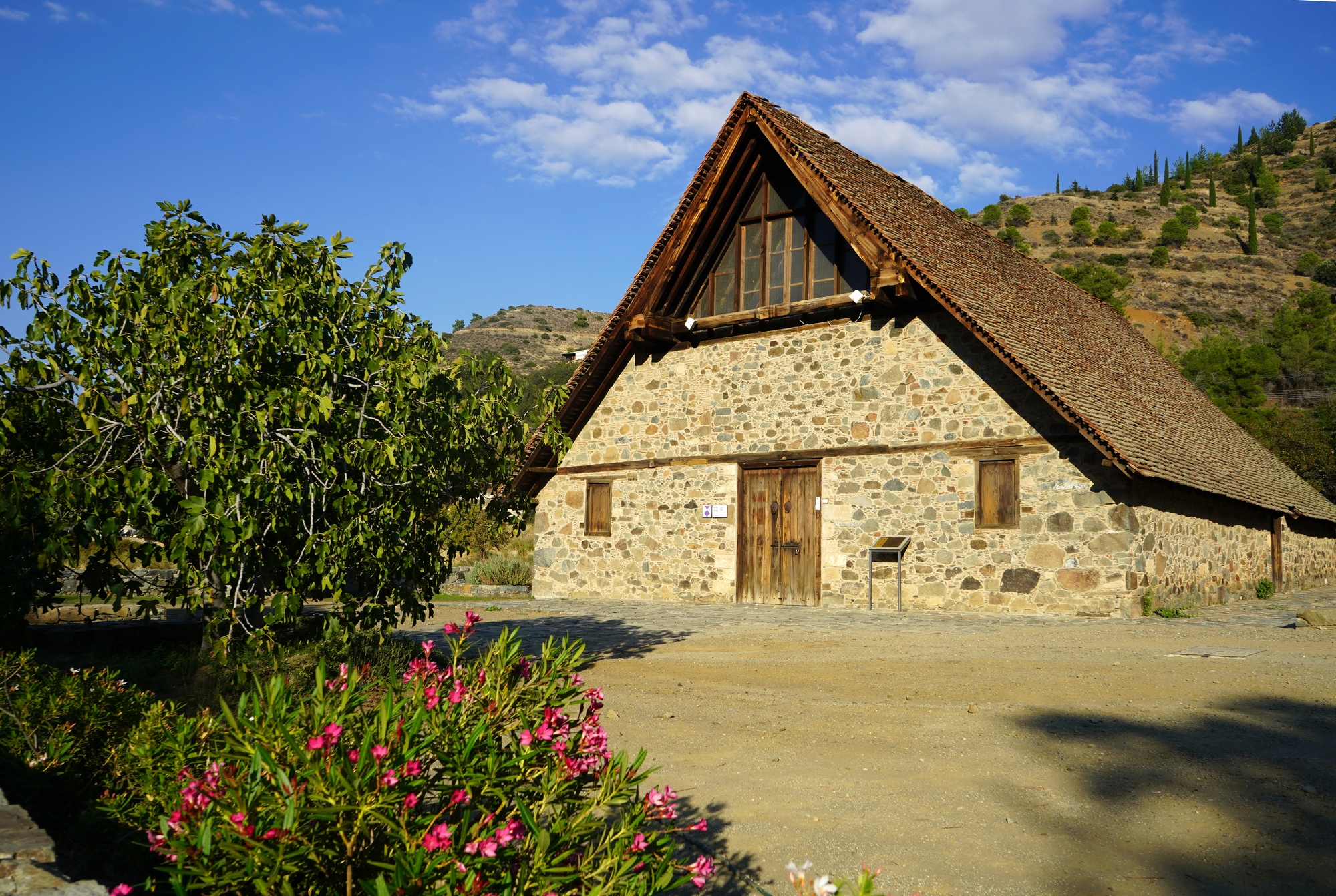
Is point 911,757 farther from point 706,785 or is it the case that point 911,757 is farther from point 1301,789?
point 1301,789

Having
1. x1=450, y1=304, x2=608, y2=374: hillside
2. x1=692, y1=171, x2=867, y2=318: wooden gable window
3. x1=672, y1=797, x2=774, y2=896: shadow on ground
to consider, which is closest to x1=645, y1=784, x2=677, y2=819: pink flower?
x1=672, y1=797, x2=774, y2=896: shadow on ground

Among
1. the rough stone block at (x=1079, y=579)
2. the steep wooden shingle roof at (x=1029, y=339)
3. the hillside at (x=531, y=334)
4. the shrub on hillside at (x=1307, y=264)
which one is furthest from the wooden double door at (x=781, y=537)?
the shrub on hillside at (x=1307, y=264)

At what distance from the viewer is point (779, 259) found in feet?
54.5

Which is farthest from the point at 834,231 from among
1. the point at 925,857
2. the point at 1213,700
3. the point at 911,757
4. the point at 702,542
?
the point at 925,857

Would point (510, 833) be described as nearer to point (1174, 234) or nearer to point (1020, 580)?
point (1020, 580)

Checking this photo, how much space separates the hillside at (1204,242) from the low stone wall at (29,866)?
51.1 m

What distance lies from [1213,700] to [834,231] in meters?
10.9

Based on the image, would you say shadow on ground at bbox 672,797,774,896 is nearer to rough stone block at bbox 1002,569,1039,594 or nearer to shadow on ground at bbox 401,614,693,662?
shadow on ground at bbox 401,614,693,662

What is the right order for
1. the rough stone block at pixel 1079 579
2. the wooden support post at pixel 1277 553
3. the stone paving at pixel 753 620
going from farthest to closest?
the wooden support post at pixel 1277 553, the rough stone block at pixel 1079 579, the stone paving at pixel 753 620

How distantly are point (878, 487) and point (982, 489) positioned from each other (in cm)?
169

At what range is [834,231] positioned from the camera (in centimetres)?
1595

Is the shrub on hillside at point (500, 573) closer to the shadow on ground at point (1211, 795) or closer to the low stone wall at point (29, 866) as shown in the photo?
the shadow on ground at point (1211, 795)

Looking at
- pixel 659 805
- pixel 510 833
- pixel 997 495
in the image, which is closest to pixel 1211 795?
pixel 659 805

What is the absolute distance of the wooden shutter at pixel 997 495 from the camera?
13797mm
